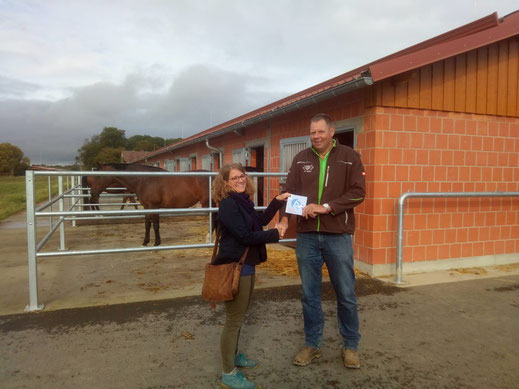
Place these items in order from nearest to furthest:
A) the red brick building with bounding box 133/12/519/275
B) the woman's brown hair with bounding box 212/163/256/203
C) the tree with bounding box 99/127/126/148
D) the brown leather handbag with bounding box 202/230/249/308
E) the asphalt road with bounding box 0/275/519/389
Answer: the brown leather handbag with bounding box 202/230/249/308 < the woman's brown hair with bounding box 212/163/256/203 < the asphalt road with bounding box 0/275/519/389 < the red brick building with bounding box 133/12/519/275 < the tree with bounding box 99/127/126/148

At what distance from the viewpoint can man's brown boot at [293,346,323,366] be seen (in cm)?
257

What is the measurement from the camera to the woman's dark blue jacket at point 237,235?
2178 mm

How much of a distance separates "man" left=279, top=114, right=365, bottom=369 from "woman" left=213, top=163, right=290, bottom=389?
1.14 feet

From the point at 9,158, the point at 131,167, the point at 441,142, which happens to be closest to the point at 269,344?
the point at 441,142

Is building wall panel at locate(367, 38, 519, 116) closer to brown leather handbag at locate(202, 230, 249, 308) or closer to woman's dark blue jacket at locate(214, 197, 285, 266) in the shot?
woman's dark blue jacket at locate(214, 197, 285, 266)

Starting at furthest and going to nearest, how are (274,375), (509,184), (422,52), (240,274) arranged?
(509,184) < (422,52) < (274,375) < (240,274)

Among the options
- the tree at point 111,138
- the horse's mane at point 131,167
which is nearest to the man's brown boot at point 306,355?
the horse's mane at point 131,167

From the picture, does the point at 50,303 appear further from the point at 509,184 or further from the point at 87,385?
the point at 509,184

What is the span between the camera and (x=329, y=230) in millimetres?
2566

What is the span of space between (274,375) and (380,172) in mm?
3153

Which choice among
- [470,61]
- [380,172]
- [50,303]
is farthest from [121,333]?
[470,61]

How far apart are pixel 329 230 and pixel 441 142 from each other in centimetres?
349

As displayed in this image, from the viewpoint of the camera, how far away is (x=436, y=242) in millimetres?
5145

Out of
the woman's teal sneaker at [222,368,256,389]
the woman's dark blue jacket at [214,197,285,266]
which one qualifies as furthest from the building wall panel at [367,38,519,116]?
the woman's teal sneaker at [222,368,256,389]
